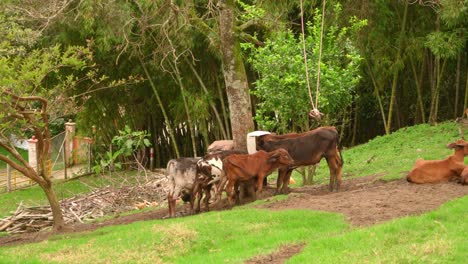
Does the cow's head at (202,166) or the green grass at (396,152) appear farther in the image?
the green grass at (396,152)

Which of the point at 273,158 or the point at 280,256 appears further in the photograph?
the point at 273,158

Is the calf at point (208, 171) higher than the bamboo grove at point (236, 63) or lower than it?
lower

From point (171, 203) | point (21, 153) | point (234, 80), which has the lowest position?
point (171, 203)

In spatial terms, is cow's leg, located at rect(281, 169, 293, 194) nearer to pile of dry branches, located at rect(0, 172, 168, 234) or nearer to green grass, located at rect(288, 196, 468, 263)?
green grass, located at rect(288, 196, 468, 263)

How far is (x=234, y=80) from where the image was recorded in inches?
533

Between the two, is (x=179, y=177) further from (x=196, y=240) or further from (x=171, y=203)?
(x=196, y=240)

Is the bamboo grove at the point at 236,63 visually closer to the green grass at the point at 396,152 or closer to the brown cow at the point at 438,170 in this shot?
the green grass at the point at 396,152

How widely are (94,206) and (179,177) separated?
12.3 feet

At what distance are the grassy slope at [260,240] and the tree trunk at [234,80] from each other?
8.11 ft

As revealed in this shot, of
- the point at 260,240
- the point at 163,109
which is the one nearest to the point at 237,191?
the point at 260,240

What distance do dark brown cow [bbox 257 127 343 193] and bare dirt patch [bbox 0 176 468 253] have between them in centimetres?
40

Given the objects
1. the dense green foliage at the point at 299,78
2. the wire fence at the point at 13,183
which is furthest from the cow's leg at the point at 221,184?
the wire fence at the point at 13,183

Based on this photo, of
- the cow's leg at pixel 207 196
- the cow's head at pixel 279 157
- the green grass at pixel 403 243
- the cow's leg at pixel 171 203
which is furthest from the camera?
the cow's leg at pixel 207 196

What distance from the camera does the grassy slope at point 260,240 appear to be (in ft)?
25.4
